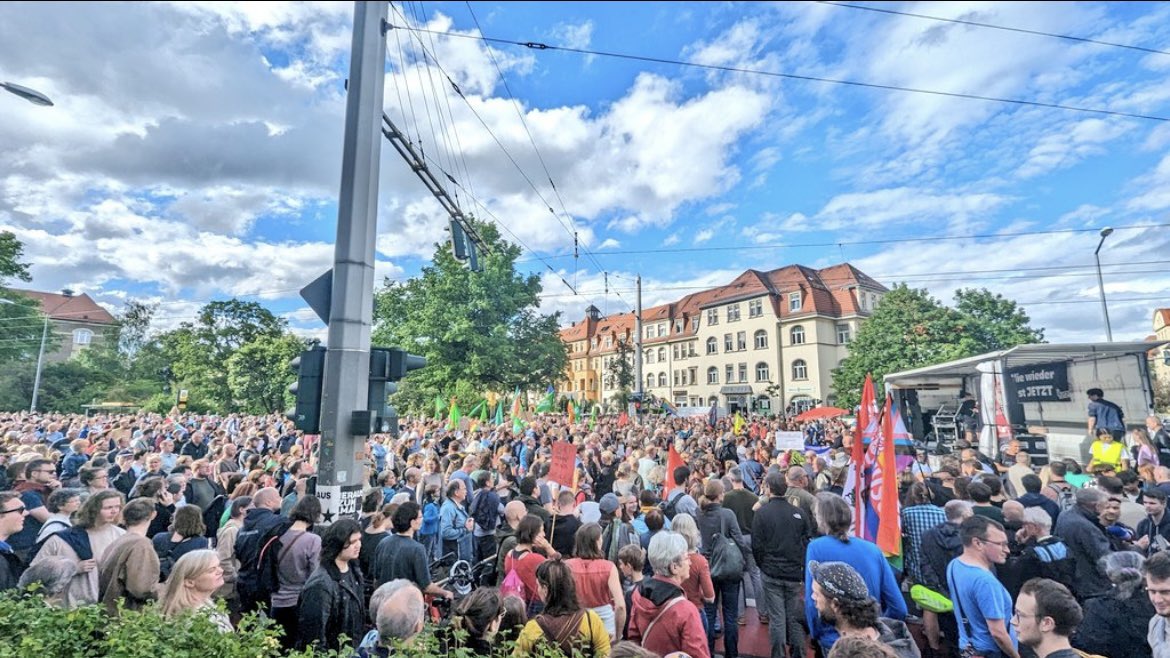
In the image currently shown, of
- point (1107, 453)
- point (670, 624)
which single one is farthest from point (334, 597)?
point (1107, 453)

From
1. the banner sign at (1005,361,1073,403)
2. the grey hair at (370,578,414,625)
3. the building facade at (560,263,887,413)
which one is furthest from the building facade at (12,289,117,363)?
the banner sign at (1005,361,1073,403)

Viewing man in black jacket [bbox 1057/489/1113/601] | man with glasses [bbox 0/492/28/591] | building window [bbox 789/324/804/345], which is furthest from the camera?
building window [bbox 789/324/804/345]

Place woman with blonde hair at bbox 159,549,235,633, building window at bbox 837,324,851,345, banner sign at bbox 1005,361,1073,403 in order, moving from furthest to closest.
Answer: building window at bbox 837,324,851,345 → banner sign at bbox 1005,361,1073,403 → woman with blonde hair at bbox 159,549,235,633

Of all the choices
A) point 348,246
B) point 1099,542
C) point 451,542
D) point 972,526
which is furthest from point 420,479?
point 1099,542

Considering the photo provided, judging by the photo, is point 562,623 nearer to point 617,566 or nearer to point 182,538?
point 617,566

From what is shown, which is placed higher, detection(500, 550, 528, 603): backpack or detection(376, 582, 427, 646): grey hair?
detection(376, 582, 427, 646): grey hair

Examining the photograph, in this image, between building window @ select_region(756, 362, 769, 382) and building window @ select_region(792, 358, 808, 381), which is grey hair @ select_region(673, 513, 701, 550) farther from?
building window @ select_region(756, 362, 769, 382)

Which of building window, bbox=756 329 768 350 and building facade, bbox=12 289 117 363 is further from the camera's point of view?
building facade, bbox=12 289 117 363

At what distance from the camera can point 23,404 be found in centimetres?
4512

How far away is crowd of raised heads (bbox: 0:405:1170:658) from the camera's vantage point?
117 inches

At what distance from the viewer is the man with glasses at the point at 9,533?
3658 millimetres

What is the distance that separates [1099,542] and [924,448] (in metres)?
15.6

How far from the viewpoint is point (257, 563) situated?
4.52 metres

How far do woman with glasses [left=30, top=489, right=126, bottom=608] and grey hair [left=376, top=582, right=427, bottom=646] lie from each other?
2.39m
